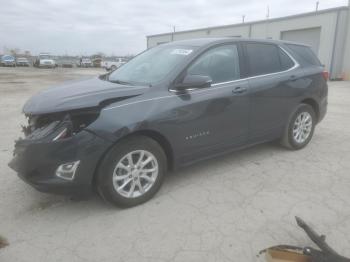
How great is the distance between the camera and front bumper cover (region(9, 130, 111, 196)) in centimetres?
281

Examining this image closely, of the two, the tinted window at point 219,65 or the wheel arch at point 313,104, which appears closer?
the tinted window at point 219,65

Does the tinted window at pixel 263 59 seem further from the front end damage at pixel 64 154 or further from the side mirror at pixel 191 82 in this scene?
the front end damage at pixel 64 154

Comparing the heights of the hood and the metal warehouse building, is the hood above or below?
below

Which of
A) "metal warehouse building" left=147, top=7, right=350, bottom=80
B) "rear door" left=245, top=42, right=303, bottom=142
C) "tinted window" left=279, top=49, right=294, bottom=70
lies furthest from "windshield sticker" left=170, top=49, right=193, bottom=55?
"metal warehouse building" left=147, top=7, right=350, bottom=80

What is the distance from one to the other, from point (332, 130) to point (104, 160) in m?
5.06

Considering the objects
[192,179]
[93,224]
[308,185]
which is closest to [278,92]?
[308,185]

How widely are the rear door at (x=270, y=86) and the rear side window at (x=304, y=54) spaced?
0.19m

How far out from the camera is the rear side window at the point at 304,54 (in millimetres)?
4863

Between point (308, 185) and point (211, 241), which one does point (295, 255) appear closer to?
point (211, 241)

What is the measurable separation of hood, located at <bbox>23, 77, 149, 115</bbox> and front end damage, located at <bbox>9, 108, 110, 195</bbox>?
7 centimetres

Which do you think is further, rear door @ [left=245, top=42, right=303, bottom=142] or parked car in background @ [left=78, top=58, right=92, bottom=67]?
parked car in background @ [left=78, top=58, right=92, bottom=67]

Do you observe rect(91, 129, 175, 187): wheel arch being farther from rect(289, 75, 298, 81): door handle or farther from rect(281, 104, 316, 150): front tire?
rect(289, 75, 298, 81): door handle

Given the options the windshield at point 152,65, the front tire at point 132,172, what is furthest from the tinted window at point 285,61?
the front tire at point 132,172

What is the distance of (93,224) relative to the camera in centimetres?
299
